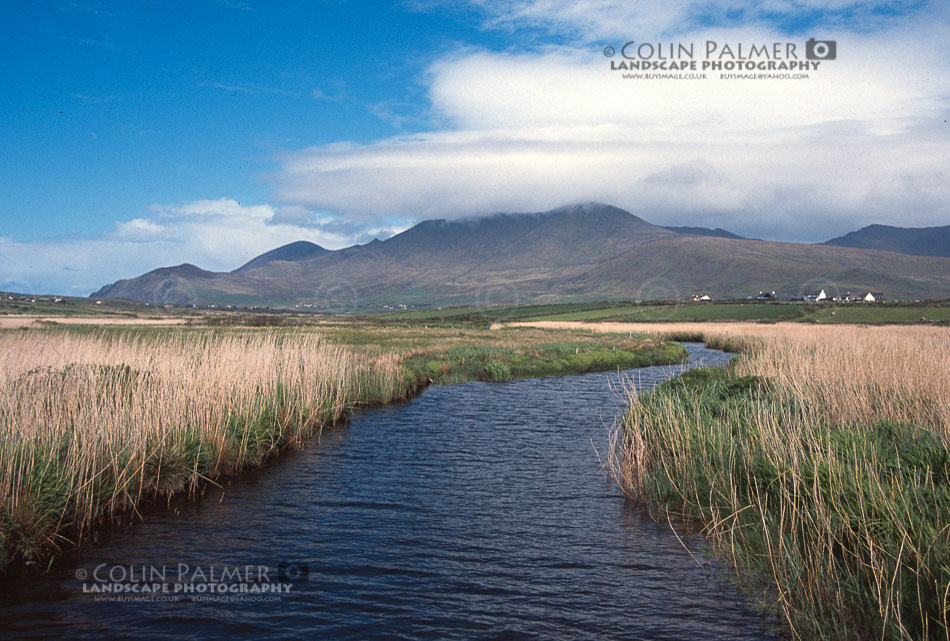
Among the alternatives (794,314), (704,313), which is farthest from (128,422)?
(704,313)

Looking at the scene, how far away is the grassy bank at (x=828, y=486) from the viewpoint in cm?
659

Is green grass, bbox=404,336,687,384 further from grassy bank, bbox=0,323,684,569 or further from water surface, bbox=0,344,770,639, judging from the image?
water surface, bbox=0,344,770,639

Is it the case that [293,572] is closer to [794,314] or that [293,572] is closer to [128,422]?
[128,422]

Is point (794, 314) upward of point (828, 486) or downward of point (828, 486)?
downward

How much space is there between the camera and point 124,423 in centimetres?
1173

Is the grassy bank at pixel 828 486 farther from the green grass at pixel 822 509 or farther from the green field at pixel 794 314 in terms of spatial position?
the green field at pixel 794 314

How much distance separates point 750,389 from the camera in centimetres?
1733

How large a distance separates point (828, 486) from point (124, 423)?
1180cm

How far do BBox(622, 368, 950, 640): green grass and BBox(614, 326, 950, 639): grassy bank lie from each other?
0.03 m

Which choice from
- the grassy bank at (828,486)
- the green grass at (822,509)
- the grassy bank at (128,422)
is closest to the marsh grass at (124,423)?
the grassy bank at (128,422)

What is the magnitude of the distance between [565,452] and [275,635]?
10432 millimetres

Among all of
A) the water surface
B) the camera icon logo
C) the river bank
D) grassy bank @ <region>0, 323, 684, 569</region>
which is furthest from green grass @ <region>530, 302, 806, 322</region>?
the camera icon logo

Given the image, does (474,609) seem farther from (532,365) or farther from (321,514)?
(532,365)

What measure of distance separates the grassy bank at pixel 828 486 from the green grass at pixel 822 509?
25mm
